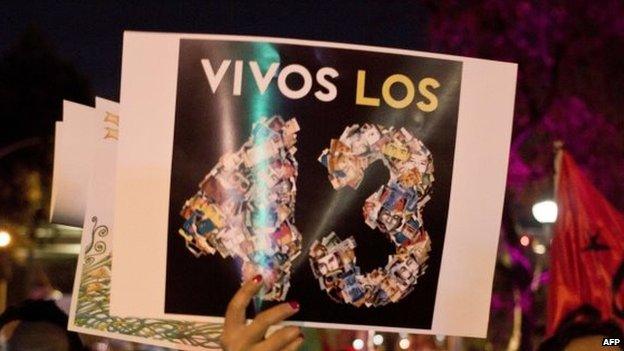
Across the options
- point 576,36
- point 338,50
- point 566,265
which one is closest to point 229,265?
point 338,50

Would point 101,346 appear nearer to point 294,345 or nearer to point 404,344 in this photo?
point 294,345

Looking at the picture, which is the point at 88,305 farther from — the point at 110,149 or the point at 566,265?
the point at 566,265

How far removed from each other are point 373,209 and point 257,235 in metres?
0.31

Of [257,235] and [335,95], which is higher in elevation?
[335,95]

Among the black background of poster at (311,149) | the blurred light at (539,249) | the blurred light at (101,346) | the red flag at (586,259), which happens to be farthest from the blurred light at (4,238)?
the black background of poster at (311,149)

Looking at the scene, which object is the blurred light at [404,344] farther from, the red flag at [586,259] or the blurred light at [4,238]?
the blurred light at [4,238]

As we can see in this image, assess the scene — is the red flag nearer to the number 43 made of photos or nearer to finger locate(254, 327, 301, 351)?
the number 43 made of photos

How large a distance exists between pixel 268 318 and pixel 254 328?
49mm

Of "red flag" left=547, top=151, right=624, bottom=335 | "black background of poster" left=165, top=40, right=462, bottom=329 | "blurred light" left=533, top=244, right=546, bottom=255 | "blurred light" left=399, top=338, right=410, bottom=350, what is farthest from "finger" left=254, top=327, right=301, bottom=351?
"blurred light" left=533, top=244, right=546, bottom=255

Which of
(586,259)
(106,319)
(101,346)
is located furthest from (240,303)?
(101,346)

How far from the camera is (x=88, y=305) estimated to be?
3.62 meters

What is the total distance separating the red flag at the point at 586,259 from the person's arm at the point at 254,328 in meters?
2.42

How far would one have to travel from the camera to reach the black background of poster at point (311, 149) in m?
3.29

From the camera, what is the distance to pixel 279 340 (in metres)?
3.17
